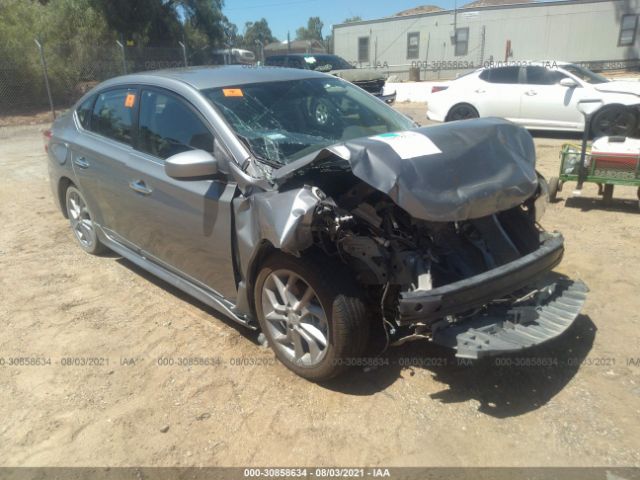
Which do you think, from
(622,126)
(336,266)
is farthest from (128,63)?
(336,266)

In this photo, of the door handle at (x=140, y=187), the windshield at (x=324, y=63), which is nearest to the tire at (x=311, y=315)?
the door handle at (x=140, y=187)

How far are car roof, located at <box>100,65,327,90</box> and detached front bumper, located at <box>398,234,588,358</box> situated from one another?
2.06 meters

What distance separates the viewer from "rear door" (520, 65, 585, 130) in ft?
34.3

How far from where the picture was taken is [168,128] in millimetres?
3721

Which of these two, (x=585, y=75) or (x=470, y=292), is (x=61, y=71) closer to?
(x=585, y=75)

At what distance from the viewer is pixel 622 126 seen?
384 inches

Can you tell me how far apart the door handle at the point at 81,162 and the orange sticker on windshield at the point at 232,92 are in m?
1.71

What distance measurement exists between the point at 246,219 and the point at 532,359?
195 centimetres

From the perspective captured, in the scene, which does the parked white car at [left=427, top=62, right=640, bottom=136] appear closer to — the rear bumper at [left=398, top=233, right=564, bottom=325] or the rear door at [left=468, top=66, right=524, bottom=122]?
the rear door at [left=468, top=66, right=524, bottom=122]

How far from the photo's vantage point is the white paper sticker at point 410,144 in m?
2.85

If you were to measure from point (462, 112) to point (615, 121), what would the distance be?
2.97 meters

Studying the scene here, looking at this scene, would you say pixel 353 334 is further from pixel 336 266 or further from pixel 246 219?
pixel 246 219

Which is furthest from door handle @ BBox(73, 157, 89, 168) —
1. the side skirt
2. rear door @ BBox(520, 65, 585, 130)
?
rear door @ BBox(520, 65, 585, 130)

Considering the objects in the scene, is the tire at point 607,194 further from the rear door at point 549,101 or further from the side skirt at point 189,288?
the rear door at point 549,101
